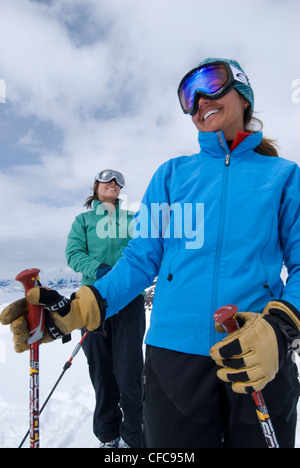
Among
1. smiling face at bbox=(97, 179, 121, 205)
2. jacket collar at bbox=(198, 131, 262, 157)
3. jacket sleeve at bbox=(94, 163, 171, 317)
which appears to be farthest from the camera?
smiling face at bbox=(97, 179, 121, 205)

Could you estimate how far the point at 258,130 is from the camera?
2.01m

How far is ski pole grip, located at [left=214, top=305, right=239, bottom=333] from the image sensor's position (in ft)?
3.89

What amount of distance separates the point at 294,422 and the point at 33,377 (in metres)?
1.46

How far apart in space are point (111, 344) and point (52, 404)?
2.48 m

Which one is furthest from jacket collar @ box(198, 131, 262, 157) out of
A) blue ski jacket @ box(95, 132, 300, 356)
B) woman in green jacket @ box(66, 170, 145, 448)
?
woman in green jacket @ box(66, 170, 145, 448)

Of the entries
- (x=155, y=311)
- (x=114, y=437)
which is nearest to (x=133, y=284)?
(x=155, y=311)

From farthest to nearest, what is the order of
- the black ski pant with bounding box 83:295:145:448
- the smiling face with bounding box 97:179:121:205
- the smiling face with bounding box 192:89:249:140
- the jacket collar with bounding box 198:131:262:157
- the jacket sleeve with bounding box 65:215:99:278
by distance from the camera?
the smiling face with bounding box 97:179:121:205, the jacket sleeve with bounding box 65:215:99:278, the black ski pant with bounding box 83:295:145:448, the smiling face with bounding box 192:89:249:140, the jacket collar with bounding box 198:131:262:157

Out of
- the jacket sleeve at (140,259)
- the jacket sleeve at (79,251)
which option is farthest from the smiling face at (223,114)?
the jacket sleeve at (79,251)

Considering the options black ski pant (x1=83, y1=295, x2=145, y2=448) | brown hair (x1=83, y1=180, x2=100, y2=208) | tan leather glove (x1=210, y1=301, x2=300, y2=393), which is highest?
brown hair (x1=83, y1=180, x2=100, y2=208)

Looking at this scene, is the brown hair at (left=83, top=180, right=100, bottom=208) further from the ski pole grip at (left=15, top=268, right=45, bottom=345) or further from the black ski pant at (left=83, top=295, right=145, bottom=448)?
the ski pole grip at (left=15, top=268, right=45, bottom=345)

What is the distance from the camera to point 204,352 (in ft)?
4.74

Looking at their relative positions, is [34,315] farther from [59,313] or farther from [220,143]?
[220,143]

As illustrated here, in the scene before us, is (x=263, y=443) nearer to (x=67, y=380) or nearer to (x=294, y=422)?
(x=294, y=422)
